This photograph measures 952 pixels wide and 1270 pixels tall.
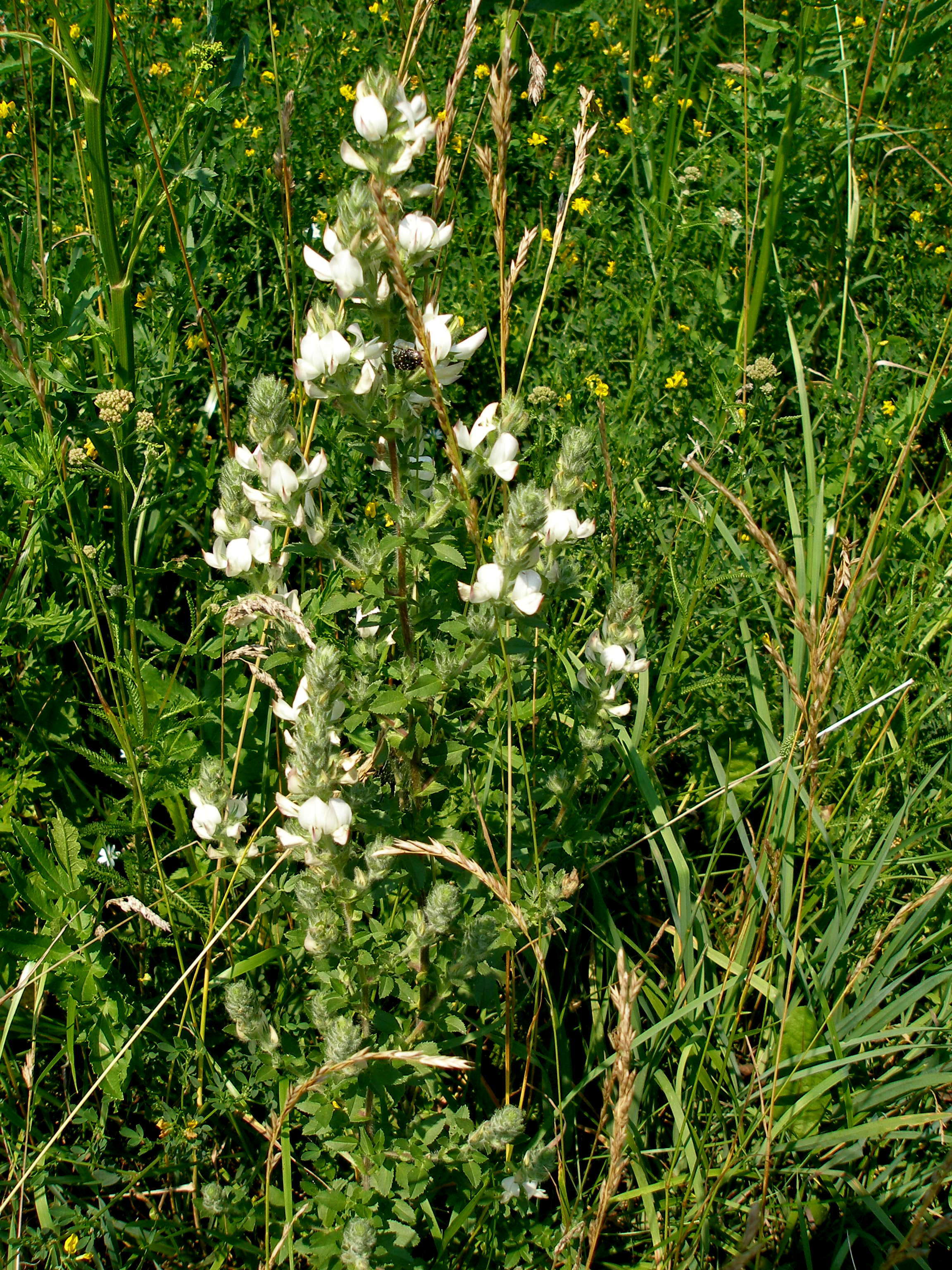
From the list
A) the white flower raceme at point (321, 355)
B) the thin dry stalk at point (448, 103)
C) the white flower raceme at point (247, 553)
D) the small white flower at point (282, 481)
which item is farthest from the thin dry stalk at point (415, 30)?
the white flower raceme at point (247, 553)

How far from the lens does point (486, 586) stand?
4.85 ft

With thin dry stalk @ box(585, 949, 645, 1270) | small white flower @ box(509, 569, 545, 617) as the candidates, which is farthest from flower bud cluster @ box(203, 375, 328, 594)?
thin dry stalk @ box(585, 949, 645, 1270)

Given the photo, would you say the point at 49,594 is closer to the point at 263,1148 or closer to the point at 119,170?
the point at 263,1148

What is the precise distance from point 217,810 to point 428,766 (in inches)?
15.2

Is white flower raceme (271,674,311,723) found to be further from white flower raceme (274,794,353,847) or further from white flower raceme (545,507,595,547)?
white flower raceme (545,507,595,547)

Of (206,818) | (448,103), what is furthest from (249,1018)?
(448,103)

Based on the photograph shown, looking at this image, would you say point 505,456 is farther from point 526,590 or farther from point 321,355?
point 321,355

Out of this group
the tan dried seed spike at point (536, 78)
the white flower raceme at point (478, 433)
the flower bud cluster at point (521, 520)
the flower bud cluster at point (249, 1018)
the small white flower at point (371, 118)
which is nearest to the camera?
the small white flower at point (371, 118)

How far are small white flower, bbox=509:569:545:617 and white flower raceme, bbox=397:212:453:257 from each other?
0.48 metres

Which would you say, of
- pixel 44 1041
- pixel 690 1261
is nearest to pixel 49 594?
pixel 44 1041

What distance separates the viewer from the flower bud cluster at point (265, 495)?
1.51 m

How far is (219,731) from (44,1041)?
28.7 inches

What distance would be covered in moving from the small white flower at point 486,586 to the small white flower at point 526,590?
0.9 inches

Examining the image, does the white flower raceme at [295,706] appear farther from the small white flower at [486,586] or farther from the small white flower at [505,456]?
the small white flower at [505,456]
